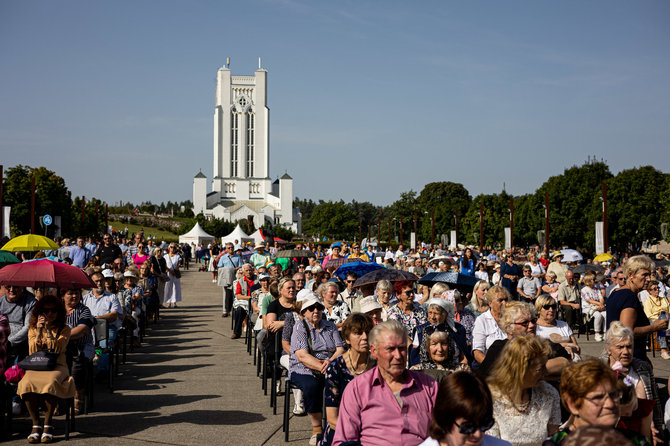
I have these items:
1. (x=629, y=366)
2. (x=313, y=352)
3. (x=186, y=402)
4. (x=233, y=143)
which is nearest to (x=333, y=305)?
A: (x=313, y=352)

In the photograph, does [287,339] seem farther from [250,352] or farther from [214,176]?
[214,176]

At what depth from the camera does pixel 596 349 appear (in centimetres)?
1425

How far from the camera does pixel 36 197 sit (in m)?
44.3

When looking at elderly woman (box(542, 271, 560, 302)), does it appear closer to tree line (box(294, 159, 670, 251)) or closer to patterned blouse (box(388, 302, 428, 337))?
patterned blouse (box(388, 302, 428, 337))

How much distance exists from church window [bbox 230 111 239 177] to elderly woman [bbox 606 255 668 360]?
140m

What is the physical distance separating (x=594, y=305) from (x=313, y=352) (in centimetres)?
1062

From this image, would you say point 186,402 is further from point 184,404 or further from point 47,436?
point 47,436

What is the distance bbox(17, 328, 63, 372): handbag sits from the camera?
713 centimetres

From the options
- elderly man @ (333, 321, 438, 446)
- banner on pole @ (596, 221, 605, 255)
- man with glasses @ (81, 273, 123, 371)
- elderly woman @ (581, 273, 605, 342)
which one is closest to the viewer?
elderly man @ (333, 321, 438, 446)

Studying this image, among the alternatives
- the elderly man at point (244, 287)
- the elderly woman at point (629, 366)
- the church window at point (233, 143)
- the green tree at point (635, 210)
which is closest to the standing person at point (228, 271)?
the elderly man at point (244, 287)

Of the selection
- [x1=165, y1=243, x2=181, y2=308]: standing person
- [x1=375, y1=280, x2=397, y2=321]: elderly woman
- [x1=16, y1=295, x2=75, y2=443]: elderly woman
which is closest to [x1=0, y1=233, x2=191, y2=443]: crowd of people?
[x1=16, y1=295, x2=75, y2=443]: elderly woman

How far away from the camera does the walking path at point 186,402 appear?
7387 mm

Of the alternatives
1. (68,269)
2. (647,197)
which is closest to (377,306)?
(68,269)

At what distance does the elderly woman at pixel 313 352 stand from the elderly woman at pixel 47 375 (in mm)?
2301
